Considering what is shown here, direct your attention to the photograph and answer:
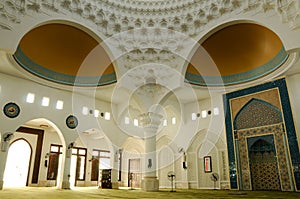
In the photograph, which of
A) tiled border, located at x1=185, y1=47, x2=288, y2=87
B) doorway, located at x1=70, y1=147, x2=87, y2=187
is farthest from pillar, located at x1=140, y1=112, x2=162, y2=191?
doorway, located at x1=70, y1=147, x2=87, y2=187

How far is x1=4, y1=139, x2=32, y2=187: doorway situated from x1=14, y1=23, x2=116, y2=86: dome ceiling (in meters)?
6.42

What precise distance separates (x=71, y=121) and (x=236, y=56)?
35.5 feet

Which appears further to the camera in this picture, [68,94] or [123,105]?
[123,105]

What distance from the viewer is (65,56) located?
46.2 ft

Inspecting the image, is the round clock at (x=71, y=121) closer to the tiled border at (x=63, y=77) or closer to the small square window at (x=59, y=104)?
the small square window at (x=59, y=104)

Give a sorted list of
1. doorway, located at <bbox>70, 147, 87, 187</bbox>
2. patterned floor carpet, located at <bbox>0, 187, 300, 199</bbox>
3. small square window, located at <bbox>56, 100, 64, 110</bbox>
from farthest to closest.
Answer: doorway, located at <bbox>70, 147, 87, 187</bbox>, small square window, located at <bbox>56, 100, 64, 110</bbox>, patterned floor carpet, located at <bbox>0, 187, 300, 199</bbox>

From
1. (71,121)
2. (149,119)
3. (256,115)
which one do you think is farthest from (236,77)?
(71,121)

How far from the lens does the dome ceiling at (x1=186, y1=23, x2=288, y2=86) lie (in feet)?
38.9

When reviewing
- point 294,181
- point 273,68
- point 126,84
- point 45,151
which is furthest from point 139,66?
point 45,151

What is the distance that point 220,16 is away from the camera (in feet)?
34.6

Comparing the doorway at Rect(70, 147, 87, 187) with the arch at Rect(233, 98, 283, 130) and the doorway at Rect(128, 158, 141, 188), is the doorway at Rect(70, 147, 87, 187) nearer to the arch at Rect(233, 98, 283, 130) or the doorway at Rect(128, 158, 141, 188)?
the doorway at Rect(128, 158, 141, 188)

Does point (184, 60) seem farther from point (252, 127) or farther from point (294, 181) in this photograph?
point (294, 181)

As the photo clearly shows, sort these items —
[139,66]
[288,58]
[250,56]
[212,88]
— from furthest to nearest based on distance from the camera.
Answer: [212,88] → [250,56] → [139,66] → [288,58]

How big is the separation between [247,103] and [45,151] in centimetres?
1496
